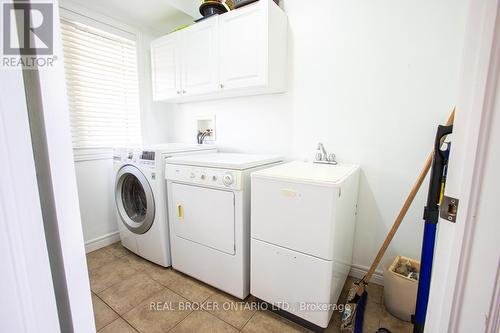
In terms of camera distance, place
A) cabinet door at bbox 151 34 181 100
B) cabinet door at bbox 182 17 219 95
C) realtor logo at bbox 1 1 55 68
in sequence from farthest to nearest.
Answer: cabinet door at bbox 151 34 181 100, cabinet door at bbox 182 17 219 95, realtor logo at bbox 1 1 55 68

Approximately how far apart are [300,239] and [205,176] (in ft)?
2.44

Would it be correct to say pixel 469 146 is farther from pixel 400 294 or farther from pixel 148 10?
pixel 148 10

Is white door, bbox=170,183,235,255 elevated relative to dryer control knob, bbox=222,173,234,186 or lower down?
lower down

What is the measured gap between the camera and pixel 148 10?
2133mm


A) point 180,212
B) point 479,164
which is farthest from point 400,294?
point 180,212

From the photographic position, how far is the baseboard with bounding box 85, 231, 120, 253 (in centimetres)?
214

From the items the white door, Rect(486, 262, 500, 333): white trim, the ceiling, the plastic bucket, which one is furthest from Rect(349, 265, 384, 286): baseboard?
the ceiling

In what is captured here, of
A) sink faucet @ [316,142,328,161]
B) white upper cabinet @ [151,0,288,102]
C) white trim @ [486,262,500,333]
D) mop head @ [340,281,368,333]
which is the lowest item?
mop head @ [340,281,368,333]

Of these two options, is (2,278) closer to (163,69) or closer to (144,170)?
(144,170)

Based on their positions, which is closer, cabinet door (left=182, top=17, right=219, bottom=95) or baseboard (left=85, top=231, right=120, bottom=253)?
cabinet door (left=182, top=17, right=219, bottom=95)

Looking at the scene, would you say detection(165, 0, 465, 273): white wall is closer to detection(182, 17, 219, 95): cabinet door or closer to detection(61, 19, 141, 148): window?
detection(182, 17, 219, 95): cabinet door

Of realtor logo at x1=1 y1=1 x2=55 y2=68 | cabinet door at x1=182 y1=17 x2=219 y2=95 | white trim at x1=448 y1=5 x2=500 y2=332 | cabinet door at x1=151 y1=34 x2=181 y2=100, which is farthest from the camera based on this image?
cabinet door at x1=151 y1=34 x2=181 y2=100

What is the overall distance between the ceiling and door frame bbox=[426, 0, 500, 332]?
2171 mm

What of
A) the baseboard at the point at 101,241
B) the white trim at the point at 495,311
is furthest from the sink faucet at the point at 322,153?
the baseboard at the point at 101,241
